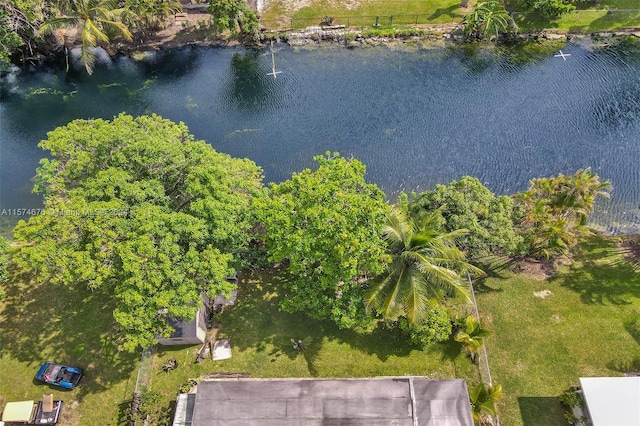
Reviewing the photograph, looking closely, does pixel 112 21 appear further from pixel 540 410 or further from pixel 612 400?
pixel 612 400

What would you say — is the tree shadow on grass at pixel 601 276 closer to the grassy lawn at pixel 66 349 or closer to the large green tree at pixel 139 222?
the large green tree at pixel 139 222

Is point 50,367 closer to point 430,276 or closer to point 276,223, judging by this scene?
point 276,223

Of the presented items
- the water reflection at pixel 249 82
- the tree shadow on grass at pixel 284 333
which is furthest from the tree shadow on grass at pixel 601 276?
the water reflection at pixel 249 82

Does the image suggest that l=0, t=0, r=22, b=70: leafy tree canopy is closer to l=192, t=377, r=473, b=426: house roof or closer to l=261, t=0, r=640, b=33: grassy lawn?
l=261, t=0, r=640, b=33: grassy lawn

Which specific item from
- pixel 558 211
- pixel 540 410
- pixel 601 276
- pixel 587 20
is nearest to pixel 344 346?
pixel 540 410

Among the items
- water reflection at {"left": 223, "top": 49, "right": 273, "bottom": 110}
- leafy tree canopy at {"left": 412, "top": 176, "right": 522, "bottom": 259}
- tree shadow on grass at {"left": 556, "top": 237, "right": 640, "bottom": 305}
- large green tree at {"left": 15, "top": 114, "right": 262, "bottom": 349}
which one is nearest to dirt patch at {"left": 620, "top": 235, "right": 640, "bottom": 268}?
tree shadow on grass at {"left": 556, "top": 237, "right": 640, "bottom": 305}

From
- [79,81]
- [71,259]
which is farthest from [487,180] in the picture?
A: [79,81]
